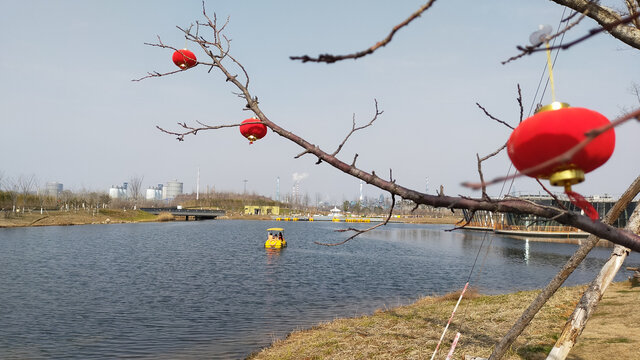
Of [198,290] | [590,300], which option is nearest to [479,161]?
[590,300]

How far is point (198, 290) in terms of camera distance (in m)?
20.6

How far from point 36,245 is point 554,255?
45.8 m

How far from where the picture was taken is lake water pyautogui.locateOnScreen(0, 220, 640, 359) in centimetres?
1293

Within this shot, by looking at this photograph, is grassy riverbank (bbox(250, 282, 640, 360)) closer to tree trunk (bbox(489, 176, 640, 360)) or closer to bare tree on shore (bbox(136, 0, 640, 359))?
tree trunk (bbox(489, 176, 640, 360))

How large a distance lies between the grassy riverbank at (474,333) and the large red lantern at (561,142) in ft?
23.1

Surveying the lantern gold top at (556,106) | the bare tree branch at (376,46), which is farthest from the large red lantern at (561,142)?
the bare tree branch at (376,46)

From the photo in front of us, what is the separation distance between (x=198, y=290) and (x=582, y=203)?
2089 centimetres

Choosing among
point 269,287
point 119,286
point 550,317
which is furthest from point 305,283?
point 550,317

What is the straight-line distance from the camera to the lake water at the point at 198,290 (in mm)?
12930

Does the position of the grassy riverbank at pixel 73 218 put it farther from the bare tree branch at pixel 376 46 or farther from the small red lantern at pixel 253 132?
the bare tree branch at pixel 376 46

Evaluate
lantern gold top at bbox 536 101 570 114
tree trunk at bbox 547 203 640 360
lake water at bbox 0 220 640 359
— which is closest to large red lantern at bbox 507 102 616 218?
lantern gold top at bbox 536 101 570 114

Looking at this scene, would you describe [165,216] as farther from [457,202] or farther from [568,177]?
[568,177]

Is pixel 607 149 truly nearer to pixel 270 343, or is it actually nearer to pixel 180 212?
pixel 270 343

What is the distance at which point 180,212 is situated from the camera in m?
91.8
